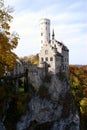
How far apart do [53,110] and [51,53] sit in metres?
8.66

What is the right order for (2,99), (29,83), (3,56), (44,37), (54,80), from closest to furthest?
1. (3,56)
2. (2,99)
3. (29,83)
4. (54,80)
5. (44,37)

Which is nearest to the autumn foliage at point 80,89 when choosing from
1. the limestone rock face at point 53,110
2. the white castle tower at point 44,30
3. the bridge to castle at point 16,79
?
the limestone rock face at point 53,110

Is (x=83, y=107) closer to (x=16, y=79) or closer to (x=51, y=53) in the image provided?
(x=51, y=53)

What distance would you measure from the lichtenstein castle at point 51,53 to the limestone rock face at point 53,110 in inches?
76.3

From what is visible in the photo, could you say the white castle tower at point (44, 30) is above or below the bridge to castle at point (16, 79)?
above

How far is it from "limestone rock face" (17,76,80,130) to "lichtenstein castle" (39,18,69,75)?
76.3 inches

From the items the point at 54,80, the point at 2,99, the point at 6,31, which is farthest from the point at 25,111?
the point at 6,31

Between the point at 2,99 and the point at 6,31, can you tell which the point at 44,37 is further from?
the point at 6,31

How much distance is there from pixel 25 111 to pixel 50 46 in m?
14.0

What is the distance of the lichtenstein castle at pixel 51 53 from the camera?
55.5 metres

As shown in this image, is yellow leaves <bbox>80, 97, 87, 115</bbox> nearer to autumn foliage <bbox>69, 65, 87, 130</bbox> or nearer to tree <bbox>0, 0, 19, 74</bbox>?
autumn foliage <bbox>69, 65, 87, 130</bbox>

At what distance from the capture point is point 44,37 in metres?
59.7

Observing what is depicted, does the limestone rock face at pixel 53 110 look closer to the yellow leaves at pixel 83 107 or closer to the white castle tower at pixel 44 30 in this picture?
the white castle tower at pixel 44 30

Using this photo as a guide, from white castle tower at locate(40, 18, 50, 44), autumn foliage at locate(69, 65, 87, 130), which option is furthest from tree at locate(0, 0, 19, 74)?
autumn foliage at locate(69, 65, 87, 130)
